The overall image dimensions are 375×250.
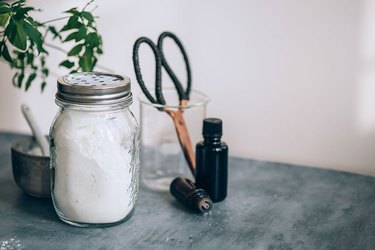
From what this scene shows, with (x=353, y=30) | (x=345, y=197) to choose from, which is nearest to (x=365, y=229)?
(x=345, y=197)

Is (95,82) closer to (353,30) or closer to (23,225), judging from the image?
(23,225)

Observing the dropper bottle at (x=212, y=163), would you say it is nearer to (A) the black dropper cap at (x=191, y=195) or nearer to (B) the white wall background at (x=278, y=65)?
(A) the black dropper cap at (x=191, y=195)

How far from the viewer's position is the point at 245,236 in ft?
3.18

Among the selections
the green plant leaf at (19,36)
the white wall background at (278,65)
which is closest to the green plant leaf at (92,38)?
the green plant leaf at (19,36)

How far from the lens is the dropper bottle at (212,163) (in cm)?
109

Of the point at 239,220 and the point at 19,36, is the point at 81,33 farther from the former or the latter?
the point at 239,220

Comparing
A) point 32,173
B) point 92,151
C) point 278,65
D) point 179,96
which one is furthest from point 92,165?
point 278,65

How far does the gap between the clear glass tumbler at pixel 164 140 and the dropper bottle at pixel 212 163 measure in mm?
98

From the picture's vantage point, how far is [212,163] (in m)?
1.10

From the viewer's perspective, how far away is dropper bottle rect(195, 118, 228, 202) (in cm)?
109

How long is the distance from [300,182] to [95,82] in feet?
1.59

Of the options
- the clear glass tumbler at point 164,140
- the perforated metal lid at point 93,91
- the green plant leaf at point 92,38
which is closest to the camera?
the perforated metal lid at point 93,91

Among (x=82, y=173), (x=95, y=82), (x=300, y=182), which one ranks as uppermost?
(x=95, y=82)

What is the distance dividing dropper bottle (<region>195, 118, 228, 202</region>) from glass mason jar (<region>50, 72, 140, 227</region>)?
15 cm
